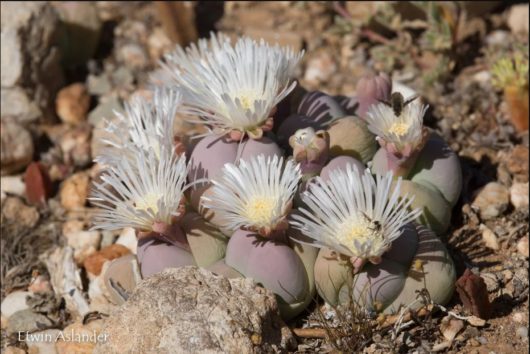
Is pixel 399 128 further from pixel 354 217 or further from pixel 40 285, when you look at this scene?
pixel 40 285

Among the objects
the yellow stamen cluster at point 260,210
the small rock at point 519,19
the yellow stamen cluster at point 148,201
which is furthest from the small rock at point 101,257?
the small rock at point 519,19

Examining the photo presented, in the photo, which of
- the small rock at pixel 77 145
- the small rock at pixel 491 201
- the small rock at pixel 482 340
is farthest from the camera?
the small rock at pixel 77 145

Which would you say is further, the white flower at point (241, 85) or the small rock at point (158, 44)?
the small rock at point (158, 44)

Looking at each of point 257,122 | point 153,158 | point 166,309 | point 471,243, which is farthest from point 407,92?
point 166,309

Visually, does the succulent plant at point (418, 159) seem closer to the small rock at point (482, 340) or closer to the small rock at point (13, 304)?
the small rock at point (482, 340)

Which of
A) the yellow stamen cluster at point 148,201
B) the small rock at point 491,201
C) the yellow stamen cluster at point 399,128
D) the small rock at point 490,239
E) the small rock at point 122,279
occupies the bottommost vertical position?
the small rock at point 490,239

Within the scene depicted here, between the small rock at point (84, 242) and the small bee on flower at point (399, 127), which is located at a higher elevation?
the small bee on flower at point (399, 127)
